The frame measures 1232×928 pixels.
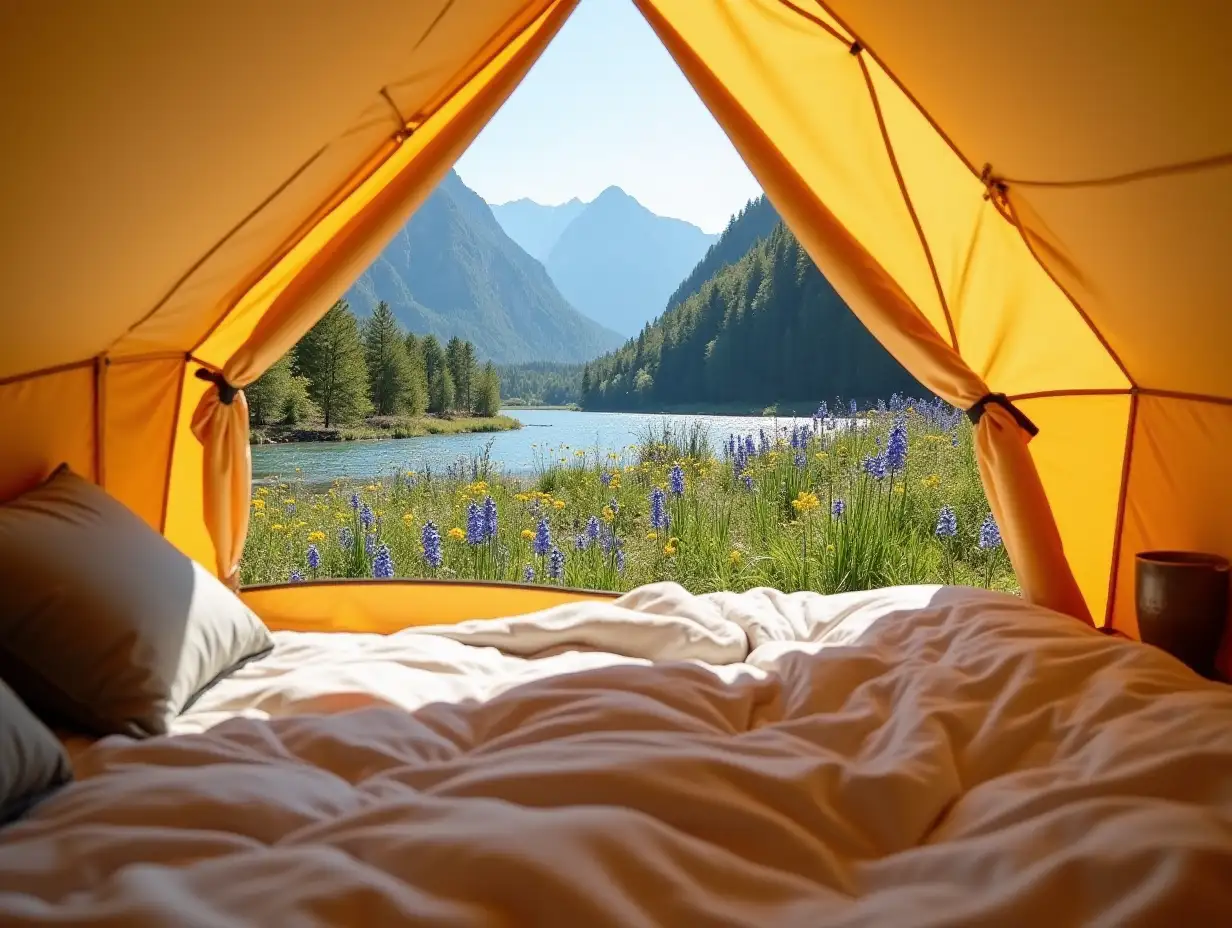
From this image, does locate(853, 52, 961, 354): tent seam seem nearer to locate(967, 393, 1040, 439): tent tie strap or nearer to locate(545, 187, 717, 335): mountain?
locate(967, 393, 1040, 439): tent tie strap

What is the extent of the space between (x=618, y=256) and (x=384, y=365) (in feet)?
60.2

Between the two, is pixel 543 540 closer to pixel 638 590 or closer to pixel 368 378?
pixel 638 590

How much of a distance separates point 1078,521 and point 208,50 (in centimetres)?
248

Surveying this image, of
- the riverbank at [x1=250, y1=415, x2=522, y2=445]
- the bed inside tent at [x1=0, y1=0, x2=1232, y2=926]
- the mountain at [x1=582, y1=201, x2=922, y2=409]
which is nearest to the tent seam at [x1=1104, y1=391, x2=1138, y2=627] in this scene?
the bed inside tent at [x1=0, y1=0, x2=1232, y2=926]

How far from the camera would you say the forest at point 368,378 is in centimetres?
548

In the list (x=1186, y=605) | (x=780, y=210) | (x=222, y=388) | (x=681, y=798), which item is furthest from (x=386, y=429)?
(x=681, y=798)

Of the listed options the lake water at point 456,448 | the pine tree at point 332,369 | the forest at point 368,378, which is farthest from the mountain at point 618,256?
the lake water at point 456,448

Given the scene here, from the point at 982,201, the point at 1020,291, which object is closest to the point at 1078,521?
the point at 1020,291

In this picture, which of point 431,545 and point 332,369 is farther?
point 332,369

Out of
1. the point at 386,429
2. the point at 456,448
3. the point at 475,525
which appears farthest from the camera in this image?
the point at 386,429

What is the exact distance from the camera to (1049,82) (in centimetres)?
161

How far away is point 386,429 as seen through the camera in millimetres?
5828

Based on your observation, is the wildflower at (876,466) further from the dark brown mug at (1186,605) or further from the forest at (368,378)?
the forest at (368,378)

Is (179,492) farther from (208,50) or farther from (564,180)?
(564,180)
